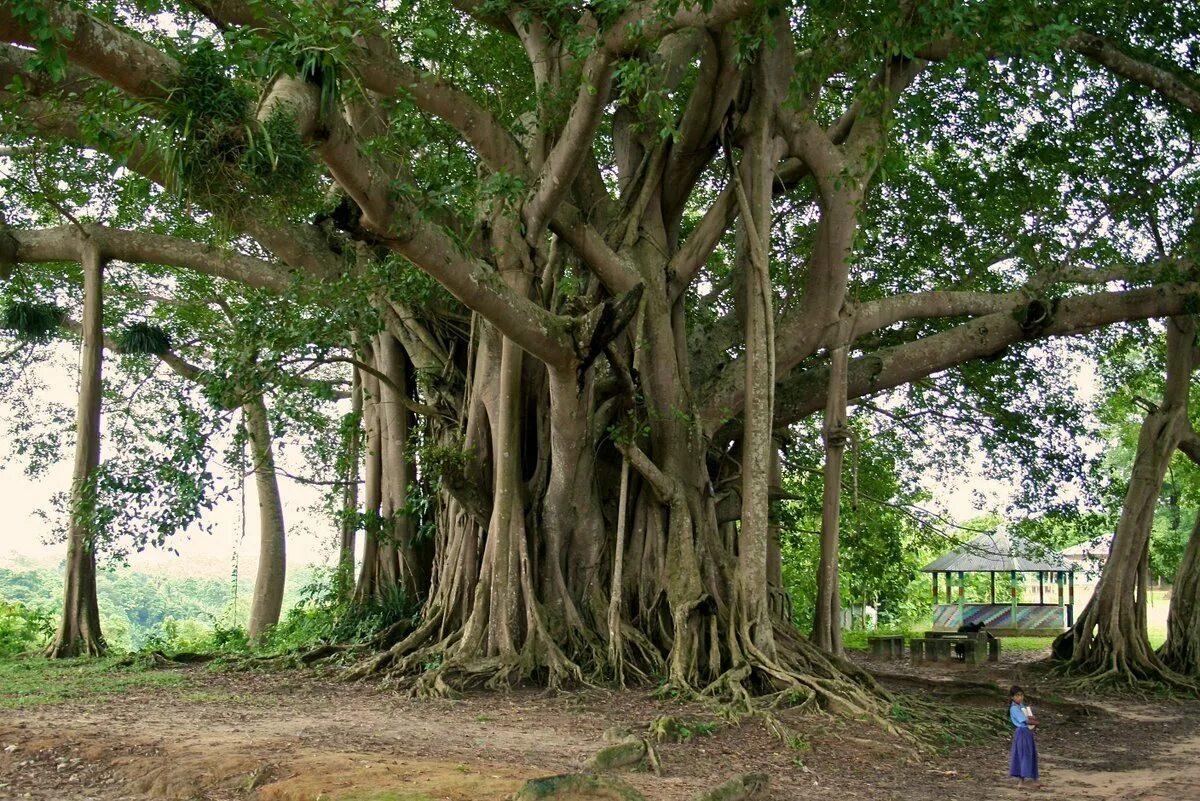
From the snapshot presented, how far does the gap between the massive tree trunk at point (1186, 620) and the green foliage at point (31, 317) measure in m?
11.6

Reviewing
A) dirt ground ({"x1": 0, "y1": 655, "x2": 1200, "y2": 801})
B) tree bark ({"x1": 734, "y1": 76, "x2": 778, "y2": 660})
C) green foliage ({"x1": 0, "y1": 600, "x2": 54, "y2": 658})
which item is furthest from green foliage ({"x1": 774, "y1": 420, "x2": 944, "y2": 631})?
green foliage ({"x1": 0, "y1": 600, "x2": 54, "y2": 658})

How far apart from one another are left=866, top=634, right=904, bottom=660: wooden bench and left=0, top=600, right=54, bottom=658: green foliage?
9968 mm

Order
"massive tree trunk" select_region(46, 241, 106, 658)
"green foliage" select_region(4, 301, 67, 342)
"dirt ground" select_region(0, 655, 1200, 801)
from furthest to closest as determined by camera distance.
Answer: "green foliage" select_region(4, 301, 67, 342), "massive tree trunk" select_region(46, 241, 106, 658), "dirt ground" select_region(0, 655, 1200, 801)

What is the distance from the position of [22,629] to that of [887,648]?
10.5 m

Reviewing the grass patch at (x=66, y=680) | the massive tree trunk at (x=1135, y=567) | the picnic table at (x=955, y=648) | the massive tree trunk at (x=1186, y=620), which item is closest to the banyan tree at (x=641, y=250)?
the massive tree trunk at (x=1135, y=567)

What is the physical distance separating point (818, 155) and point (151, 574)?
28547 millimetres

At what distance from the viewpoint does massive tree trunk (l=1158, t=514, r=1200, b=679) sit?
1144 cm

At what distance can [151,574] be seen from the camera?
1294 inches

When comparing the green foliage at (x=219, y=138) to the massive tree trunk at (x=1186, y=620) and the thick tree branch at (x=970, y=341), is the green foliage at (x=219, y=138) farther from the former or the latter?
the massive tree trunk at (x=1186, y=620)

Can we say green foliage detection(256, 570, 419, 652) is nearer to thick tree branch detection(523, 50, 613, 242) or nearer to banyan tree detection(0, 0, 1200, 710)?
banyan tree detection(0, 0, 1200, 710)

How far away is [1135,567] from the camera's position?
11609 millimetres

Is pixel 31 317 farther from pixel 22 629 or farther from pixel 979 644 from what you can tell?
pixel 979 644

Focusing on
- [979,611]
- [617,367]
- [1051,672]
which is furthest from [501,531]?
[979,611]

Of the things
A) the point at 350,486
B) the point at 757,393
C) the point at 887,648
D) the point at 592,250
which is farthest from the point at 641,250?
the point at 887,648
